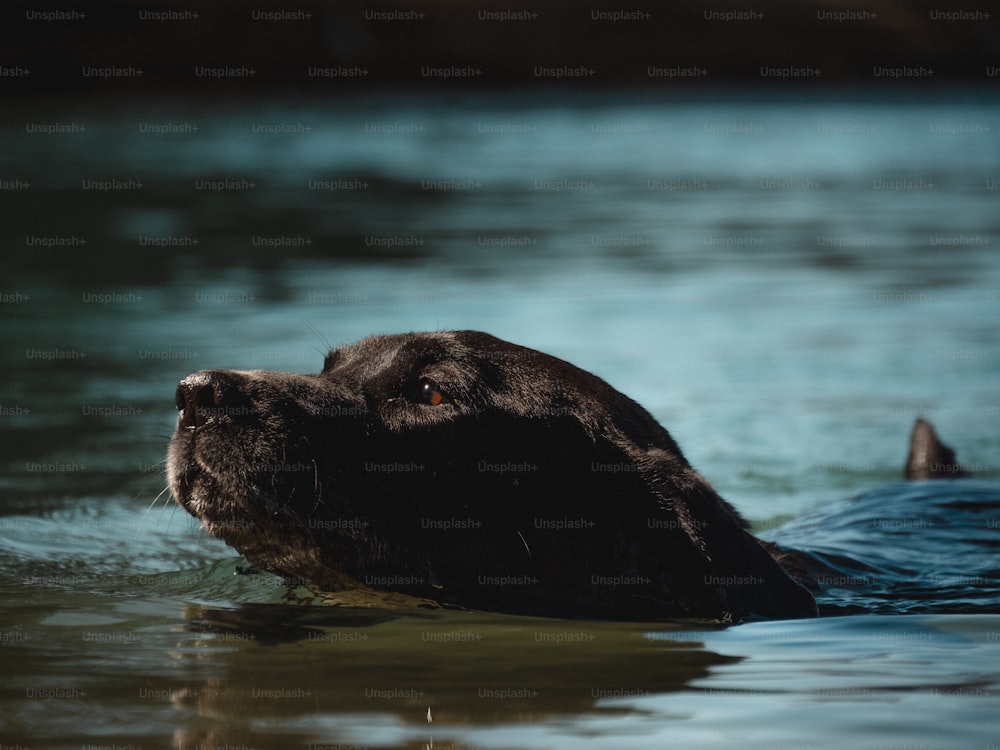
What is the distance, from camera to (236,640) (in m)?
5.38

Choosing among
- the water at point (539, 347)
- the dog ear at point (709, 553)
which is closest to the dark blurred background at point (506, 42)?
the water at point (539, 347)

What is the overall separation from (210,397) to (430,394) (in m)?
0.81

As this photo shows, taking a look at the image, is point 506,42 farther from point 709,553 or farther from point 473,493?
point 709,553

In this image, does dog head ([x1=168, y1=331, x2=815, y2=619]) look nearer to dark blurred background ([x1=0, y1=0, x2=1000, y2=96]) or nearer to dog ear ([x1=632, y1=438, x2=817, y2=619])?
dog ear ([x1=632, y1=438, x2=817, y2=619])

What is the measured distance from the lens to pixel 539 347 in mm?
12094

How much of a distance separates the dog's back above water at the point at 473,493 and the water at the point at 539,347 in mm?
170

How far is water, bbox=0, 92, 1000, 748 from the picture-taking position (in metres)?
4.55

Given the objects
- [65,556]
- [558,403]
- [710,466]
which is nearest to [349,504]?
[558,403]

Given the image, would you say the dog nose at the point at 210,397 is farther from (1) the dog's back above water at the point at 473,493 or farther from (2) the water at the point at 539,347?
(2) the water at the point at 539,347

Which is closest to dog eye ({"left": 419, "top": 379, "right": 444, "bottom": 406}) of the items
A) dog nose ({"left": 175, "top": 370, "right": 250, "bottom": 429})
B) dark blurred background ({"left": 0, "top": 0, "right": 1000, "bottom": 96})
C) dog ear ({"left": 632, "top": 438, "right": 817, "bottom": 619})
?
dog nose ({"left": 175, "top": 370, "right": 250, "bottom": 429})

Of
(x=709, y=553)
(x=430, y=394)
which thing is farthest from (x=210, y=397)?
(x=709, y=553)

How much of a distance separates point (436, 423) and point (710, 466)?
4159mm

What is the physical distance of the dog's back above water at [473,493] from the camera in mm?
5504

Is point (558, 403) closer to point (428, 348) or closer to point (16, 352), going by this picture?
point (428, 348)
